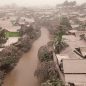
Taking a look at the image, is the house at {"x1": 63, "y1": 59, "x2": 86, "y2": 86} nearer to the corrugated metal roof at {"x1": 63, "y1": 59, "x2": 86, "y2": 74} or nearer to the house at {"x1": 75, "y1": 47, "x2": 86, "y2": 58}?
the corrugated metal roof at {"x1": 63, "y1": 59, "x2": 86, "y2": 74}

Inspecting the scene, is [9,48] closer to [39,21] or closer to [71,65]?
[71,65]

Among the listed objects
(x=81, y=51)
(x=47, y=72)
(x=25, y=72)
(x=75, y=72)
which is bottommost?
(x=25, y=72)

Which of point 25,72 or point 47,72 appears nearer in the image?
point 47,72

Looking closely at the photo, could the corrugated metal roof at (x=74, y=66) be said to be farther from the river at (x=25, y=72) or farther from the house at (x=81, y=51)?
the river at (x=25, y=72)

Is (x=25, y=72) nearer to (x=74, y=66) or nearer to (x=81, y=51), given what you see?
(x=81, y=51)

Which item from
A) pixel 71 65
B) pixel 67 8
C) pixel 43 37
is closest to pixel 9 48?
pixel 71 65

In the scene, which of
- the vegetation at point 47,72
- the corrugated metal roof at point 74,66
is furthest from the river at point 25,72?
the corrugated metal roof at point 74,66

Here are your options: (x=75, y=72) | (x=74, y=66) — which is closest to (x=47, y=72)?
Result: (x=74, y=66)

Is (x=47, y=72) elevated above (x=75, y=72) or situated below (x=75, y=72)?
below
